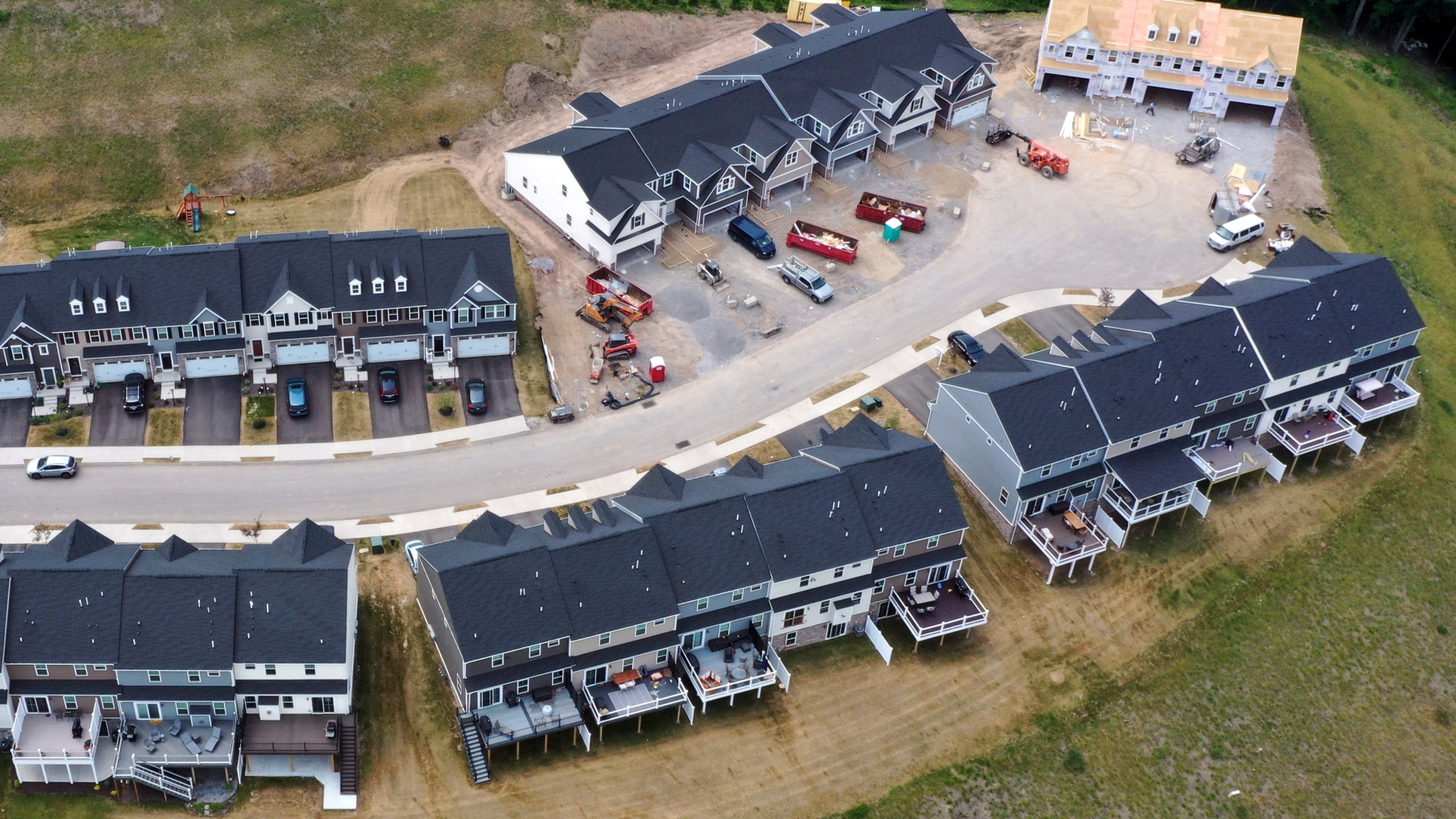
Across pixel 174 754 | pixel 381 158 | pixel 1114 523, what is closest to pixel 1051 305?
pixel 1114 523

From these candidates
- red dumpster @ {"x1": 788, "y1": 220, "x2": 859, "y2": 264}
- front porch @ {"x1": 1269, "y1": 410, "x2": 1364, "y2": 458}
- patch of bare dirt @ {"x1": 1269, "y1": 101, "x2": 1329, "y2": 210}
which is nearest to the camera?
front porch @ {"x1": 1269, "y1": 410, "x2": 1364, "y2": 458}

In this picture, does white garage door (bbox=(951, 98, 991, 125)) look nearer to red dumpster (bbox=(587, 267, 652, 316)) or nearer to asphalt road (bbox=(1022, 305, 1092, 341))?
asphalt road (bbox=(1022, 305, 1092, 341))

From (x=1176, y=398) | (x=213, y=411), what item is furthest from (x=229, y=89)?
(x=1176, y=398)

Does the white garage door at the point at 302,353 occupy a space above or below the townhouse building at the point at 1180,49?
below

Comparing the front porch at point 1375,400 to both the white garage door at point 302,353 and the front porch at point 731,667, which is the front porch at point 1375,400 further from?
the white garage door at point 302,353

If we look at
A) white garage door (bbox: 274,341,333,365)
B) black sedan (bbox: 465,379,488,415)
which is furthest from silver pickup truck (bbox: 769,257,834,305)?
white garage door (bbox: 274,341,333,365)

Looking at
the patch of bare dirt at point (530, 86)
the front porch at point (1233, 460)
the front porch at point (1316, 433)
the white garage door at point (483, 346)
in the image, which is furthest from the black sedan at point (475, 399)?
the front porch at point (1316, 433)
